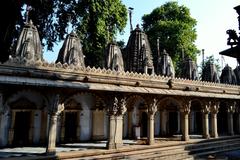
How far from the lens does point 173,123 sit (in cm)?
2184

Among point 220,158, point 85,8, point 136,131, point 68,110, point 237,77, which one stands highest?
point 85,8

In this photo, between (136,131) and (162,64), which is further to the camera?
(162,64)

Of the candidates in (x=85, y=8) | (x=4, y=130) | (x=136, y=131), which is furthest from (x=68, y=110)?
(x=85, y=8)

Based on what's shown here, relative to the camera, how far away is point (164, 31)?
3962cm

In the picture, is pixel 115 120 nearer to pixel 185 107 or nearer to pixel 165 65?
pixel 185 107

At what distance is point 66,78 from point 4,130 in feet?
14.9

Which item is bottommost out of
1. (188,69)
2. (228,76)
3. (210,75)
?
(228,76)

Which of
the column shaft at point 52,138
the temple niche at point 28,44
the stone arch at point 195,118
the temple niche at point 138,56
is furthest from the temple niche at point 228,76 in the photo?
the column shaft at point 52,138

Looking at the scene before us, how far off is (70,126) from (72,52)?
1202cm

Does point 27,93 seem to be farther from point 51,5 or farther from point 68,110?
point 51,5

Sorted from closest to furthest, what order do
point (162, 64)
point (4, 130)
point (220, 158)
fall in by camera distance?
1. point (4, 130)
2. point (220, 158)
3. point (162, 64)

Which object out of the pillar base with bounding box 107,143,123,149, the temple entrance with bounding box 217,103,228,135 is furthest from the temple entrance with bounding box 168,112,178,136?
the pillar base with bounding box 107,143,123,149

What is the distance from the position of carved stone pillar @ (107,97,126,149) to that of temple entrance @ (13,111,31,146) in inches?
192

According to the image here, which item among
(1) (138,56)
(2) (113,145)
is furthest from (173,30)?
(2) (113,145)
